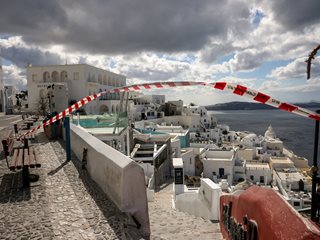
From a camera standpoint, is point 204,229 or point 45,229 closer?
point 45,229

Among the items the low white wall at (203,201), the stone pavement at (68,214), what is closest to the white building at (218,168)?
the low white wall at (203,201)

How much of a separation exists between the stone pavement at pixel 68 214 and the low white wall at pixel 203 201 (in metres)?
2.87

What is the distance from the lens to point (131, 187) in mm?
4938

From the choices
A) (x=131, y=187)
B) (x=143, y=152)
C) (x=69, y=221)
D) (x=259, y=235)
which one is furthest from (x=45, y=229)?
(x=143, y=152)

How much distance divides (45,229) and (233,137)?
54152mm

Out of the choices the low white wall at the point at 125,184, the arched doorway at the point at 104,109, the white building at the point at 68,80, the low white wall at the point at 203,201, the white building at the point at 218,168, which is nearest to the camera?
the low white wall at the point at 125,184

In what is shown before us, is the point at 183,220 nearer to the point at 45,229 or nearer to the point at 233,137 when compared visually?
the point at 45,229

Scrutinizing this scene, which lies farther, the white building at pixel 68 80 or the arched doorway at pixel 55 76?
the arched doorway at pixel 55 76

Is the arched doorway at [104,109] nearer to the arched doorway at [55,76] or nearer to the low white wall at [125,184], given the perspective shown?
the arched doorway at [55,76]

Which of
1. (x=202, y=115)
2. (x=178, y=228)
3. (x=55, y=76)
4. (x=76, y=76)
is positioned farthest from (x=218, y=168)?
(x=202, y=115)

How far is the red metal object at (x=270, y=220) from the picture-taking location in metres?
2.53

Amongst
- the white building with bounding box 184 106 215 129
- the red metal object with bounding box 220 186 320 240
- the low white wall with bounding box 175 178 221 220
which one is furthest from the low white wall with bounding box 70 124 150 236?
the white building with bounding box 184 106 215 129

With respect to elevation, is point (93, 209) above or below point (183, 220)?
above

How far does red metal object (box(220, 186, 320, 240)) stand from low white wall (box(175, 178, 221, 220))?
6.30m
